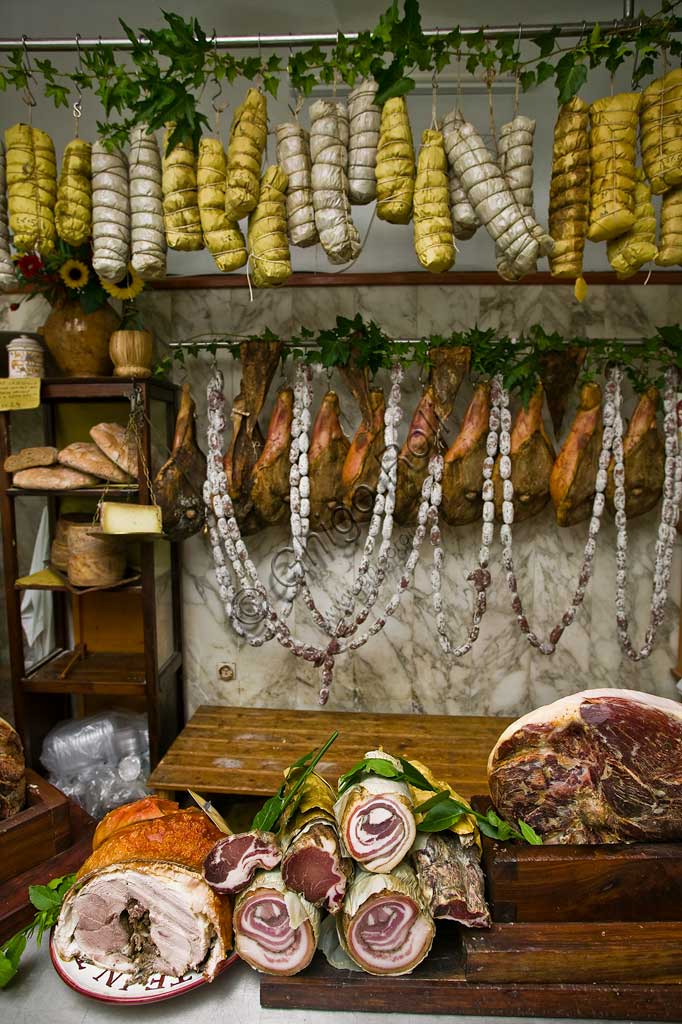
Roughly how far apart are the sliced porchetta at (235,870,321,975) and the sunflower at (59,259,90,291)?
7.58ft

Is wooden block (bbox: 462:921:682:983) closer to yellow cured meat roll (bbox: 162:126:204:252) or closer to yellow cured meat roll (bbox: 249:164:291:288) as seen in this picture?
yellow cured meat roll (bbox: 249:164:291:288)

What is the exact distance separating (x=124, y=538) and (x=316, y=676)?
1.19 metres

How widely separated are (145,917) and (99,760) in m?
1.73

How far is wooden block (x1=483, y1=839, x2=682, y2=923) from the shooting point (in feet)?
4.70

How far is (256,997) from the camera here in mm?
1447

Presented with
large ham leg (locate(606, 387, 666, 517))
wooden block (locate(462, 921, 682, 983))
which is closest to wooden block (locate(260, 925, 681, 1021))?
wooden block (locate(462, 921, 682, 983))

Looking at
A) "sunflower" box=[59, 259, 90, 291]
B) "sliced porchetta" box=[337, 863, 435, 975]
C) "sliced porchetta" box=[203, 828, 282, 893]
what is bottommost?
"sliced porchetta" box=[337, 863, 435, 975]

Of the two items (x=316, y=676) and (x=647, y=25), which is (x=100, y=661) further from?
(x=647, y=25)

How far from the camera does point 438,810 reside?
144cm

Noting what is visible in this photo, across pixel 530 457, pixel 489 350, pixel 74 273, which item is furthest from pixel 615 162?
pixel 74 273

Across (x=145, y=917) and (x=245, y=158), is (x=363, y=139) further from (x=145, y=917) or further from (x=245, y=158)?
(x=145, y=917)

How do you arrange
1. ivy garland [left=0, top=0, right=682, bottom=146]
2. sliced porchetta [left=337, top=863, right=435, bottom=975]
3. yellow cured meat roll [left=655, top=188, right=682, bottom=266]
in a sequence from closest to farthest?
1. sliced porchetta [left=337, top=863, right=435, bottom=975]
2. ivy garland [left=0, top=0, right=682, bottom=146]
3. yellow cured meat roll [left=655, top=188, right=682, bottom=266]

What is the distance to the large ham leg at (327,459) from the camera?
268 centimetres

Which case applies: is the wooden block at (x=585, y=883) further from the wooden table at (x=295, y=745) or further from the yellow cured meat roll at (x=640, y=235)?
the yellow cured meat roll at (x=640, y=235)
